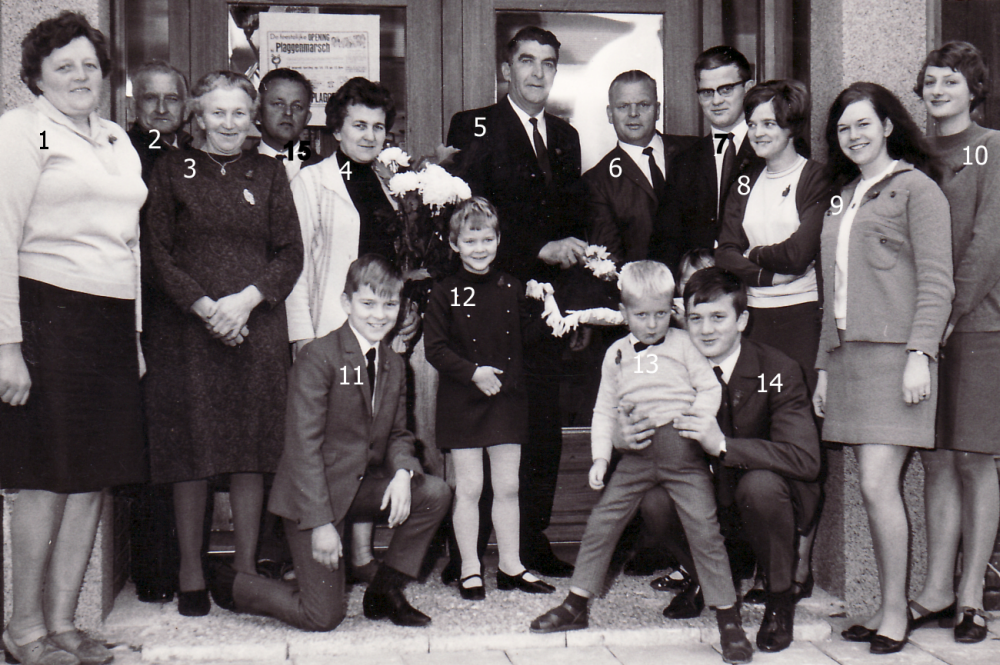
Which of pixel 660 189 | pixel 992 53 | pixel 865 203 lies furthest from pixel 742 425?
pixel 992 53

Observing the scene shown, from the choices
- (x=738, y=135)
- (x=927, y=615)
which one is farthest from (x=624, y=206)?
(x=927, y=615)

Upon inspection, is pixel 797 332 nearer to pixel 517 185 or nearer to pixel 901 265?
pixel 901 265

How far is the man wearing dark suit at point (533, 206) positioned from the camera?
4.16 m

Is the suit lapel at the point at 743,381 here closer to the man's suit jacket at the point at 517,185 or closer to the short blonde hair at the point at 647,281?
the short blonde hair at the point at 647,281

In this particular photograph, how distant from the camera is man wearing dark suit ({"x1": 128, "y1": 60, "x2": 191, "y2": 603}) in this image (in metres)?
3.90

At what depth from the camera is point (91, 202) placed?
329 cm

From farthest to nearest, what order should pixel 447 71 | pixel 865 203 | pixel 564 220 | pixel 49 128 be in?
pixel 447 71, pixel 564 220, pixel 865 203, pixel 49 128

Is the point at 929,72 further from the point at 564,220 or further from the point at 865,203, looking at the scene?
the point at 564,220

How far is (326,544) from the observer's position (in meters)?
3.44

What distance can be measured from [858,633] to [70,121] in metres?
3.22

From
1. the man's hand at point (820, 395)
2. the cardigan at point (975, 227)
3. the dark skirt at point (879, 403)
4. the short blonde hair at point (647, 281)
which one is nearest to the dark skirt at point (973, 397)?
the cardigan at point (975, 227)

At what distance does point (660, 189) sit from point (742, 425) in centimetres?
124

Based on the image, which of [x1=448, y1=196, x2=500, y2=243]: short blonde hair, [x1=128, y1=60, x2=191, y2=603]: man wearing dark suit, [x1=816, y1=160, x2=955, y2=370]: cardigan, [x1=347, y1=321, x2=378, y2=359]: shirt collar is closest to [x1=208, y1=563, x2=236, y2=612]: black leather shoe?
[x1=128, y1=60, x2=191, y2=603]: man wearing dark suit

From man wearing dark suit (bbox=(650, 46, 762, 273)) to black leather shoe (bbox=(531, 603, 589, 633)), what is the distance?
5.34ft
